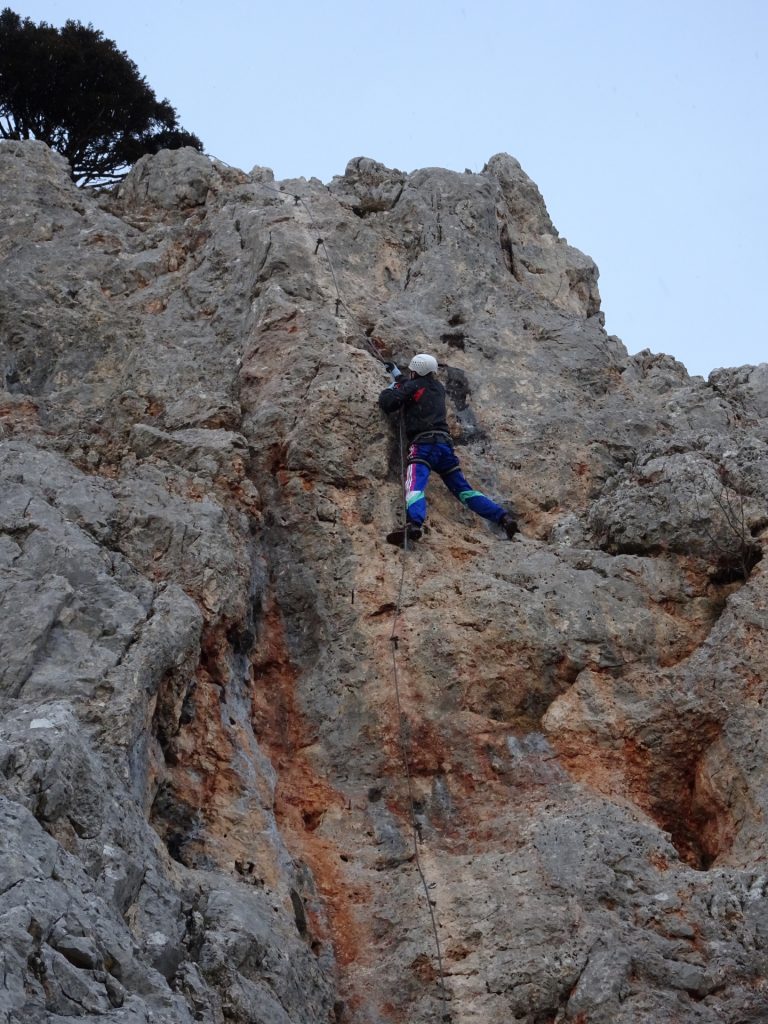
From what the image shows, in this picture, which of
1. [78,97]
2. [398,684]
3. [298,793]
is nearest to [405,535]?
[398,684]

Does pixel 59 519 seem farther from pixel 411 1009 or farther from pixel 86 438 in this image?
pixel 411 1009

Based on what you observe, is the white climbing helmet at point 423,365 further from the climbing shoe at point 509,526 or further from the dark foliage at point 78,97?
the dark foliage at point 78,97

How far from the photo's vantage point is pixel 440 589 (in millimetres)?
12305

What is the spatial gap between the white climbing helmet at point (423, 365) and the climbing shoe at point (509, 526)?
6.38 ft

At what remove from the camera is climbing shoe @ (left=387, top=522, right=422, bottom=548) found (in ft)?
41.5

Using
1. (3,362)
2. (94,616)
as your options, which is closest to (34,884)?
(94,616)

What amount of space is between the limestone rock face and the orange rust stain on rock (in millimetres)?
34

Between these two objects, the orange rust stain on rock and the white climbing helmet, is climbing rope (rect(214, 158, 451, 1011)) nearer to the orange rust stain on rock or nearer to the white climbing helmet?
the orange rust stain on rock

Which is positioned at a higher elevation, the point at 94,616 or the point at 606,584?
the point at 606,584

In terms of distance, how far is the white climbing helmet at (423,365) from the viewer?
46.4ft

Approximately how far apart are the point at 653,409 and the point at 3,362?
7.64 metres

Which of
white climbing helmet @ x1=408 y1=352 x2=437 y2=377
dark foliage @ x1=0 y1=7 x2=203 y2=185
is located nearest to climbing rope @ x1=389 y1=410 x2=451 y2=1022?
white climbing helmet @ x1=408 y1=352 x2=437 y2=377

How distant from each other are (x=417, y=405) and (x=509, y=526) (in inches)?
64.3

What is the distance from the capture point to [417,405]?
13.7 m
